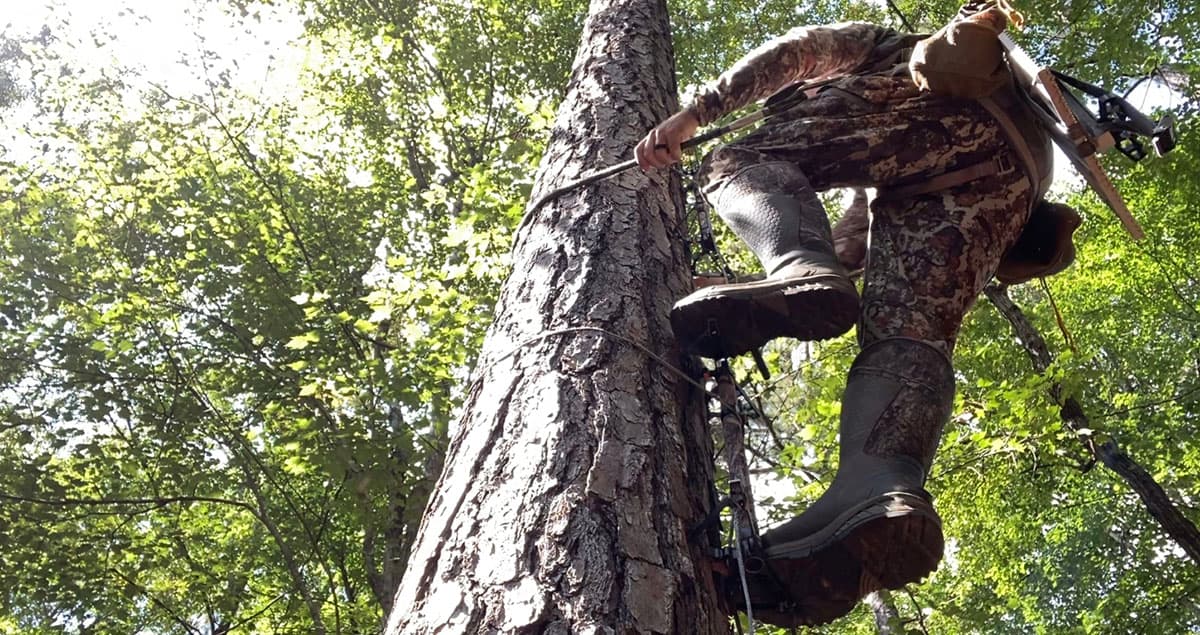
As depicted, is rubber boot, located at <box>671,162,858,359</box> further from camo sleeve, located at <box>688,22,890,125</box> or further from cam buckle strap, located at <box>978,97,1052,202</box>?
cam buckle strap, located at <box>978,97,1052,202</box>

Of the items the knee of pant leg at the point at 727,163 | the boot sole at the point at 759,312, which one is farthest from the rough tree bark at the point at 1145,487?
the boot sole at the point at 759,312

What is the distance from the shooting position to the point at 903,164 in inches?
89.5

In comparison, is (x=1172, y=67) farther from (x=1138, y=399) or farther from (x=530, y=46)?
(x=530, y=46)

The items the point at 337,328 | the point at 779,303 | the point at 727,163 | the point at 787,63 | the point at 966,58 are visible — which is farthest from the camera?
the point at 337,328

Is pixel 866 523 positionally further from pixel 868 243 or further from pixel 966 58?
pixel 966 58

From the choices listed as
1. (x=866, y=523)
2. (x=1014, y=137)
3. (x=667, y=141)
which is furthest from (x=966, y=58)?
(x=866, y=523)

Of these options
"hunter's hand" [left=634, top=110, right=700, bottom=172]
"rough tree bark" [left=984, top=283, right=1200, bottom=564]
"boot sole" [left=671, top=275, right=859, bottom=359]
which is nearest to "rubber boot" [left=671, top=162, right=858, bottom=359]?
"boot sole" [left=671, top=275, right=859, bottom=359]

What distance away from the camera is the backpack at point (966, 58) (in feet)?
7.13

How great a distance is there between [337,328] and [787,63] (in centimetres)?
434

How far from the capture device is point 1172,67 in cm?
811

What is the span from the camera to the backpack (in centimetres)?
217

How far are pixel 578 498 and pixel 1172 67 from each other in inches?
369

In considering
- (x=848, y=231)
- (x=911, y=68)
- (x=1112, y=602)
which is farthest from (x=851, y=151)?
(x=1112, y=602)

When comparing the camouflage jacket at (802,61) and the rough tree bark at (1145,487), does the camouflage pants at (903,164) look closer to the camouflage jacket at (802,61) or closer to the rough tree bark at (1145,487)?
the camouflage jacket at (802,61)
